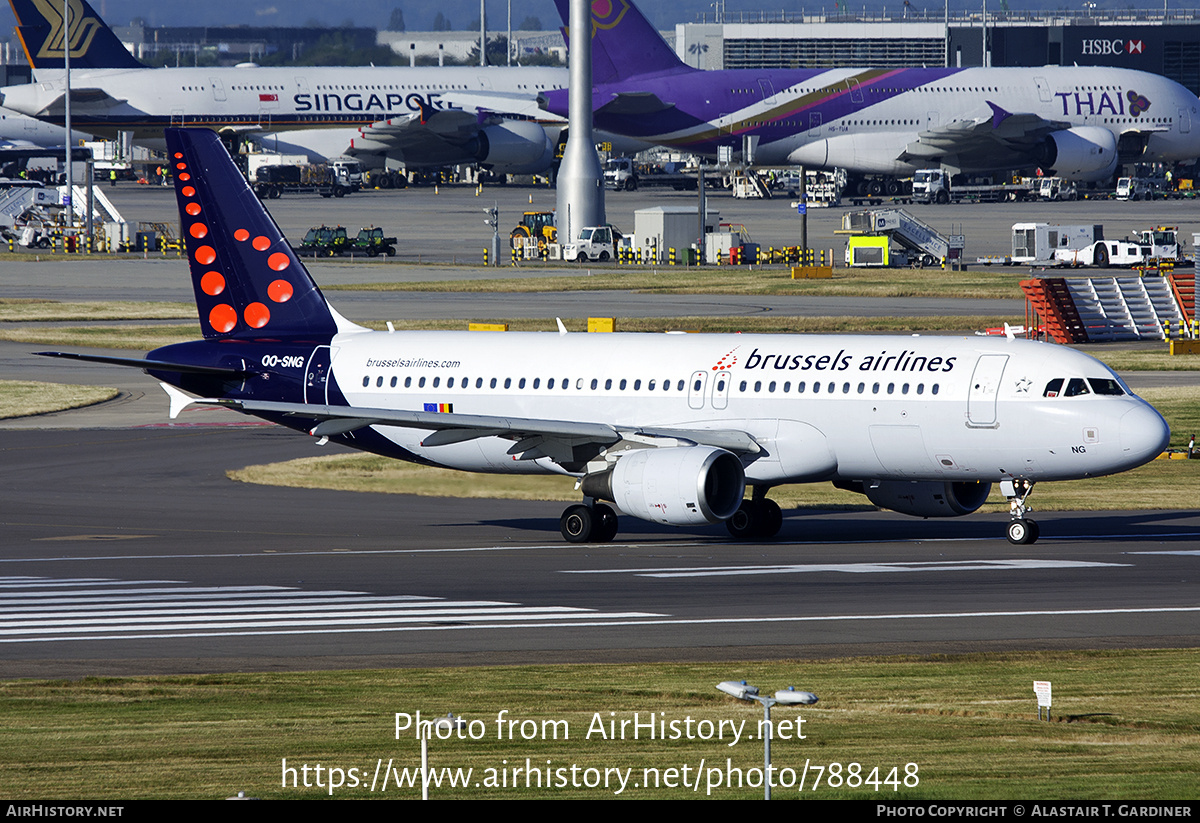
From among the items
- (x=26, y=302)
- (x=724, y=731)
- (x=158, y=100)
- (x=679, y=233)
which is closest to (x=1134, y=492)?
(x=724, y=731)

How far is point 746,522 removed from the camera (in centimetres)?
3778

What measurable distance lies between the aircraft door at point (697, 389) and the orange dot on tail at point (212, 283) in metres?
12.6

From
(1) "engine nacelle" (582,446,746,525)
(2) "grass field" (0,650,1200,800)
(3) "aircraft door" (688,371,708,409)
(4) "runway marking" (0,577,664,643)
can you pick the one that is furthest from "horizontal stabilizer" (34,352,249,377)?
(2) "grass field" (0,650,1200,800)

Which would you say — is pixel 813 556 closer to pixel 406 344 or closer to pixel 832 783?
pixel 406 344

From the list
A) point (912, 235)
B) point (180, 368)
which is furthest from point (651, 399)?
point (912, 235)

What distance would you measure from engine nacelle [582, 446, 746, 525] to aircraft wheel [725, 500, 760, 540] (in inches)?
122

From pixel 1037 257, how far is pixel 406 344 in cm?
8153

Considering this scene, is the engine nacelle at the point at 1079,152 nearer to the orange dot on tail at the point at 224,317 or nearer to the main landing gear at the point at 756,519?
the main landing gear at the point at 756,519

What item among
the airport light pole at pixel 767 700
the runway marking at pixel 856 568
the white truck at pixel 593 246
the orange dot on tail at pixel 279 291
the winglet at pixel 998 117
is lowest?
the runway marking at pixel 856 568

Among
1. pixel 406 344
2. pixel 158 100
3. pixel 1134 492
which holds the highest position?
pixel 158 100

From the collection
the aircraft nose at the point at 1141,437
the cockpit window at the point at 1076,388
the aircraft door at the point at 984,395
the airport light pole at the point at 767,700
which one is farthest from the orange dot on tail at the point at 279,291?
the airport light pole at the point at 767,700

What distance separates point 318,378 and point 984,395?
15.6 meters

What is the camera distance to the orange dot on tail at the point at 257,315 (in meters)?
41.4

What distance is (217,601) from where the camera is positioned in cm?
2933
